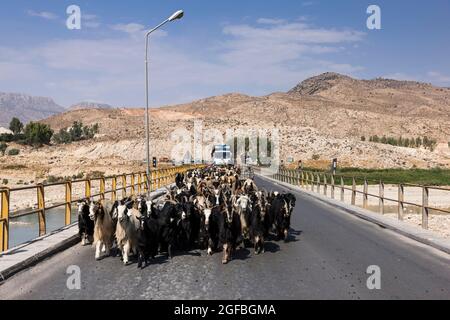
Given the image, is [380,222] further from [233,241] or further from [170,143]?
[170,143]

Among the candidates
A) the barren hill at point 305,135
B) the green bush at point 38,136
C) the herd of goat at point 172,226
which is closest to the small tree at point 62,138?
the green bush at point 38,136

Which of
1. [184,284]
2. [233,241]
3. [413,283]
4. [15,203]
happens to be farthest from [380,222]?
[15,203]

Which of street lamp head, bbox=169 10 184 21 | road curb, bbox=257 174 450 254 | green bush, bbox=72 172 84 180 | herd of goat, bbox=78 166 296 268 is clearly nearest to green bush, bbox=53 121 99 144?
green bush, bbox=72 172 84 180

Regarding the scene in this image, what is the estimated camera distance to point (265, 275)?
9211mm

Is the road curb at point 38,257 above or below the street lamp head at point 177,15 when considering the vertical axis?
below

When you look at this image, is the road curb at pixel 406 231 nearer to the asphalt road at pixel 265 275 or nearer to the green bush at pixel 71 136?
the asphalt road at pixel 265 275

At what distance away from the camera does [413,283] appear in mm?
8727

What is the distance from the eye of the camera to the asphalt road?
793 centimetres

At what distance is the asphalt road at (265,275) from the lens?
26.0 feet

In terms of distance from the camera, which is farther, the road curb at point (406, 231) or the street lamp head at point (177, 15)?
the street lamp head at point (177, 15)

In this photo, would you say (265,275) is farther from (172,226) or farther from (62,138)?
(62,138)

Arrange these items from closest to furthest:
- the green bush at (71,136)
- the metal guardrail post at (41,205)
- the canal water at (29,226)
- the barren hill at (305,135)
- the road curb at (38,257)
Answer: the road curb at (38,257) < the metal guardrail post at (41,205) < the canal water at (29,226) < the barren hill at (305,135) < the green bush at (71,136)

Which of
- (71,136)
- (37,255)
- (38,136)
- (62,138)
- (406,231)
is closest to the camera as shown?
(37,255)

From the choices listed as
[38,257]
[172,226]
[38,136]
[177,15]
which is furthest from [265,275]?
[38,136]
